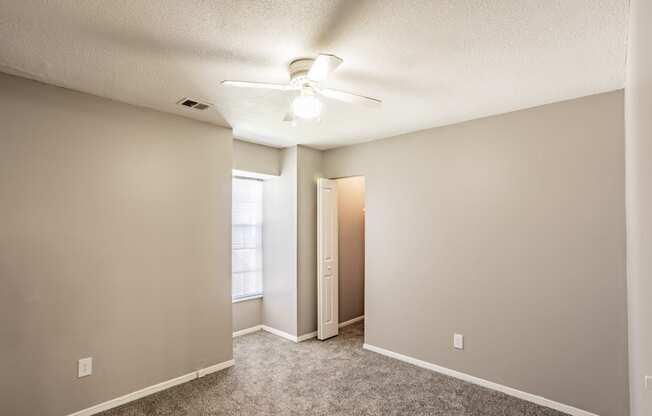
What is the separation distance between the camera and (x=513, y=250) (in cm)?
312

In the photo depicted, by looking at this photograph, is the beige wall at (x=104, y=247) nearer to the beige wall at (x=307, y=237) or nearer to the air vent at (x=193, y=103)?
the air vent at (x=193, y=103)

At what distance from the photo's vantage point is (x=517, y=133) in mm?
3109

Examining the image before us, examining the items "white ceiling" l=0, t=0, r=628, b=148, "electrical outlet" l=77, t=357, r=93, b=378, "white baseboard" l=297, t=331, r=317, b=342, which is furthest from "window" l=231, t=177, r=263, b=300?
"electrical outlet" l=77, t=357, r=93, b=378

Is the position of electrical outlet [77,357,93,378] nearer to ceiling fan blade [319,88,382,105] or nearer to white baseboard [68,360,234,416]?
white baseboard [68,360,234,416]

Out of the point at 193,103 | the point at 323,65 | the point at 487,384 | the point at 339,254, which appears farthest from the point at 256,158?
the point at 487,384

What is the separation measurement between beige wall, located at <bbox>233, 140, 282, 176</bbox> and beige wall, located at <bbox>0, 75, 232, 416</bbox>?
621 millimetres

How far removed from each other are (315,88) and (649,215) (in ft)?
5.81

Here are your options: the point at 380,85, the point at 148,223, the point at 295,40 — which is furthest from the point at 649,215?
the point at 148,223

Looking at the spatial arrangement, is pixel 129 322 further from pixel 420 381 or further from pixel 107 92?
pixel 420 381

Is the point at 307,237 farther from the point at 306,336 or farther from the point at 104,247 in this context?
the point at 104,247

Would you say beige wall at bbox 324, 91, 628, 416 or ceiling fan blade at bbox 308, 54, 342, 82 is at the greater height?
ceiling fan blade at bbox 308, 54, 342, 82

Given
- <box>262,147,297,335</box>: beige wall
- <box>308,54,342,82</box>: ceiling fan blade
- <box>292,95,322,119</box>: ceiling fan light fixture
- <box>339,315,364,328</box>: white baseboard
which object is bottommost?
<box>339,315,364,328</box>: white baseboard

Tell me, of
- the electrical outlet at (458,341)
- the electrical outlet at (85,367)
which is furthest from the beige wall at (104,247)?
the electrical outlet at (458,341)

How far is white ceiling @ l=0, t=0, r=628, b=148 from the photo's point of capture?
5.50ft
